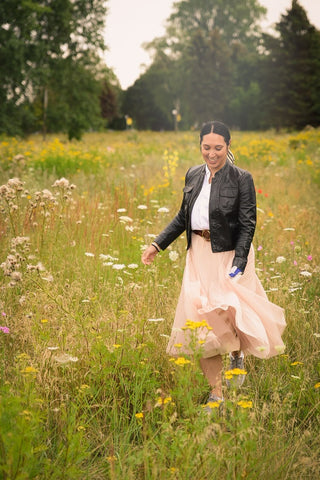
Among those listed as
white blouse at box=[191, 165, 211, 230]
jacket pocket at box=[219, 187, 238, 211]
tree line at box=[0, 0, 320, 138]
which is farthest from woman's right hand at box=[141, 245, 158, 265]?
tree line at box=[0, 0, 320, 138]

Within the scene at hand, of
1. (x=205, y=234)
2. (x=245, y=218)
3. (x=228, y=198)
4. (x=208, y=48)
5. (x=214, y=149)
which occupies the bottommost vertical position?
(x=205, y=234)

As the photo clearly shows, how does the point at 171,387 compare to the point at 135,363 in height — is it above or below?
below

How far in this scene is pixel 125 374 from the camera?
9.23ft

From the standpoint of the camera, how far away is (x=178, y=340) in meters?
2.67

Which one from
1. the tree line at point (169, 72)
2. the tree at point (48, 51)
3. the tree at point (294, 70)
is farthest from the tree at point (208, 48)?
the tree at point (48, 51)

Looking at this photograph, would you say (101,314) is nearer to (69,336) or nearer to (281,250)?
(69,336)

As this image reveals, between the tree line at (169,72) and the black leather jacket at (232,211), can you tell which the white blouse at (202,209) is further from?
the tree line at (169,72)

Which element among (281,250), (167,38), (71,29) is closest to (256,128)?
(167,38)

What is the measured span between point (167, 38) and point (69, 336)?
176ft

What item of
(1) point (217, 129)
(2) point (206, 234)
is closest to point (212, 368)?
(2) point (206, 234)

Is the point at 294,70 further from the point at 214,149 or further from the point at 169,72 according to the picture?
the point at 214,149

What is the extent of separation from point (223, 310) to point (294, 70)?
3421 cm

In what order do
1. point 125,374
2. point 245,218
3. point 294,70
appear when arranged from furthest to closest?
1. point 294,70
2. point 125,374
3. point 245,218

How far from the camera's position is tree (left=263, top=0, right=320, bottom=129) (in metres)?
31.9
